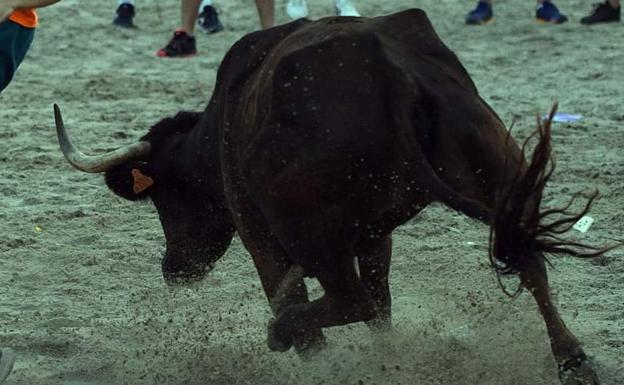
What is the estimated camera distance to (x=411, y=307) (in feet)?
18.4

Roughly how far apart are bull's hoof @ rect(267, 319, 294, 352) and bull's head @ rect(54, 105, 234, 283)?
838 mm

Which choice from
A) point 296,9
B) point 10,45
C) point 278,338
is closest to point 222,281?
point 278,338

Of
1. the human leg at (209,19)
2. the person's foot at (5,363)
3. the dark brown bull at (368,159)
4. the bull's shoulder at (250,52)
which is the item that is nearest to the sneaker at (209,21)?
the human leg at (209,19)

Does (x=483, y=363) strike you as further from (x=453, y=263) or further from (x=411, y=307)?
(x=453, y=263)

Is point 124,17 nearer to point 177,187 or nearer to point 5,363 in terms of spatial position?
point 177,187

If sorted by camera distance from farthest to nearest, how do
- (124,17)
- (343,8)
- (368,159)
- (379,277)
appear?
(124,17), (343,8), (379,277), (368,159)

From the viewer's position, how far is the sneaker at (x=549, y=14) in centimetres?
1179

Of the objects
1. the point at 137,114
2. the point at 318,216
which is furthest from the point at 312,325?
the point at 137,114

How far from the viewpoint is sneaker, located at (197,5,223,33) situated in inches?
466

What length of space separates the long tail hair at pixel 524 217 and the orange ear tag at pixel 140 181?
171cm

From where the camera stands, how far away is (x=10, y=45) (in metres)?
5.18

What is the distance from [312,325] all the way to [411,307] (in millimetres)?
1136

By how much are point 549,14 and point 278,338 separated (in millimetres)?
7769

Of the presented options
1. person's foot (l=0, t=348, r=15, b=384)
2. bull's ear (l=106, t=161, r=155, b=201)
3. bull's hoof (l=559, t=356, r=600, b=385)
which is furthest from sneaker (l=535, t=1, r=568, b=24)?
person's foot (l=0, t=348, r=15, b=384)
